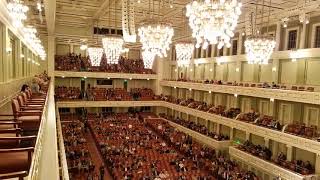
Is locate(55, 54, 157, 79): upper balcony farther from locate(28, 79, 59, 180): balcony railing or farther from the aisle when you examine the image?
locate(28, 79, 59, 180): balcony railing

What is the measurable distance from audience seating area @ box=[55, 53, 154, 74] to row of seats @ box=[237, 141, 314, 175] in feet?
54.5

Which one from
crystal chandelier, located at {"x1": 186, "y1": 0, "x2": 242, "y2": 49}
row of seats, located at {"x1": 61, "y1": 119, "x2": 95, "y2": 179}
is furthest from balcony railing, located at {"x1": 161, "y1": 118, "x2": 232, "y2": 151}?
crystal chandelier, located at {"x1": 186, "y1": 0, "x2": 242, "y2": 49}

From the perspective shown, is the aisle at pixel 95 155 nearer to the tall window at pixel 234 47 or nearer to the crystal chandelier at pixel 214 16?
the tall window at pixel 234 47

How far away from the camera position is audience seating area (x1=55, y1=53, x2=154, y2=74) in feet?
99.1

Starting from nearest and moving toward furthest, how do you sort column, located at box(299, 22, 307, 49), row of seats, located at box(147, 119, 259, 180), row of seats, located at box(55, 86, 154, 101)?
column, located at box(299, 22, 307, 49)
row of seats, located at box(147, 119, 259, 180)
row of seats, located at box(55, 86, 154, 101)

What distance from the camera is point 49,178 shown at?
6.76 ft

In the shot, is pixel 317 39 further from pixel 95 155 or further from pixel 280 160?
pixel 95 155

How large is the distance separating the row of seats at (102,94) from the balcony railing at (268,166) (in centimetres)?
1466

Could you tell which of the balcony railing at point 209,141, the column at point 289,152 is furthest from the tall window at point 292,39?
the balcony railing at point 209,141

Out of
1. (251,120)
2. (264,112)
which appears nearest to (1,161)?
(251,120)

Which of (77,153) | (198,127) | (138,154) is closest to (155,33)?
(77,153)

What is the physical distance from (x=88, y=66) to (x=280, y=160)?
21.2 m

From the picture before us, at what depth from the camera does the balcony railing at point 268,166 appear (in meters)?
14.4

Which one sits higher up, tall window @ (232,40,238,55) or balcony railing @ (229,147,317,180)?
tall window @ (232,40,238,55)
